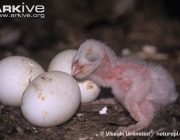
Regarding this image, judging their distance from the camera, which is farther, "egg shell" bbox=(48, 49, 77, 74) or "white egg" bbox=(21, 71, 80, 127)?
"egg shell" bbox=(48, 49, 77, 74)

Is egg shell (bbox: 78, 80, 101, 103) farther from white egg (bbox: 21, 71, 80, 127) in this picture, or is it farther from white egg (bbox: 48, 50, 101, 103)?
white egg (bbox: 21, 71, 80, 127)

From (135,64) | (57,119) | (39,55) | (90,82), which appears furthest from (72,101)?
(39,55)

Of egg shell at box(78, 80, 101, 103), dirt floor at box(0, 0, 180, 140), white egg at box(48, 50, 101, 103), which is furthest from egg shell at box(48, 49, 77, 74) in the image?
dirt floor at box(0, 0, 180, 140)

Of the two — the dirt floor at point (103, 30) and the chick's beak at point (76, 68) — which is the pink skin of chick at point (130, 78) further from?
the dirt floor at point (103, 30)

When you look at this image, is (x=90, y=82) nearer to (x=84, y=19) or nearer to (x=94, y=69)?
(x=94, y=69)

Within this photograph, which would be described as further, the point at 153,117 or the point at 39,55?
the point at 39,55

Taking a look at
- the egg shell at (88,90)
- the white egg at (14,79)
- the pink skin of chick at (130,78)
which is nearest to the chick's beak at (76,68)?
the pink skin of chick at (130,78)
